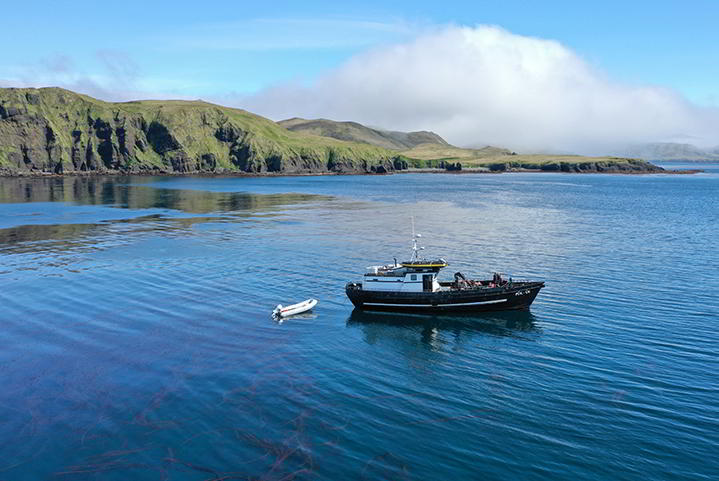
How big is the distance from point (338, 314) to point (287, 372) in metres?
15.4

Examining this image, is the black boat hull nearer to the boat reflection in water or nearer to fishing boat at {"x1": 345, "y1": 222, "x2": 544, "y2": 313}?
fishing boat at {"x1": 345, "y1": 222, "x2": 544, "y2": 313}

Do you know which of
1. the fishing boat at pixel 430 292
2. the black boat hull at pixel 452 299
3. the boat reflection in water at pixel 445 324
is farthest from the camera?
the fishing boat at pixel 430 292

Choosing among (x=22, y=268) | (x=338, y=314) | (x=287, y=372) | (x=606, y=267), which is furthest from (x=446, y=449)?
(x=22, y=268)

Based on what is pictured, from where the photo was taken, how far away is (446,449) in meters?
26.9

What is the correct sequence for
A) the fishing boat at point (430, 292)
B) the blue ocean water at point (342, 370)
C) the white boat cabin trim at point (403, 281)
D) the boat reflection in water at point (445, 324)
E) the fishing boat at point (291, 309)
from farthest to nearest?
the white boat cabin trim at point (403, 281) → the fishing boat at point (430, 292) → the fishing boat at point (291, 309) → the boat reflection in water at point (445, 324) → the blue ocean water at point (342, 370)

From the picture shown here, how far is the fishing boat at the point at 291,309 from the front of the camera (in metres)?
49.2

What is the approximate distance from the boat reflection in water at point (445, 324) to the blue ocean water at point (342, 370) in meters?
0.29

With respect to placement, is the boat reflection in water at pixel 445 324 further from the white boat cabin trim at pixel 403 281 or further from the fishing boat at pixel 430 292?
the white boat cabin trim at pixel 403 281

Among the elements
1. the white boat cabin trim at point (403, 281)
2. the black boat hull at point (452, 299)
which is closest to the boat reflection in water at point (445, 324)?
the black boat hull at point (452, 299)

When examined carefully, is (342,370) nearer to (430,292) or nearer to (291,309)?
(291,309)

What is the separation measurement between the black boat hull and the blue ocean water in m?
1.42

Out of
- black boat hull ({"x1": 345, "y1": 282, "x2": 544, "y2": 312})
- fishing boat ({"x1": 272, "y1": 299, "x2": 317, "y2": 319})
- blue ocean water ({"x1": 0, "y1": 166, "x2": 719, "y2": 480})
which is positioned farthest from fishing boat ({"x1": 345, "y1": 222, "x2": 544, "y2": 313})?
fishing boat ({"x1": 272, "y1": 299, "x2": 317, "y2": 319})

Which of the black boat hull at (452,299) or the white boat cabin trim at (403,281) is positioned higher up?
the white boat cabin trim at (403,281)

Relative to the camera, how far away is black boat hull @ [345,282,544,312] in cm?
5088
